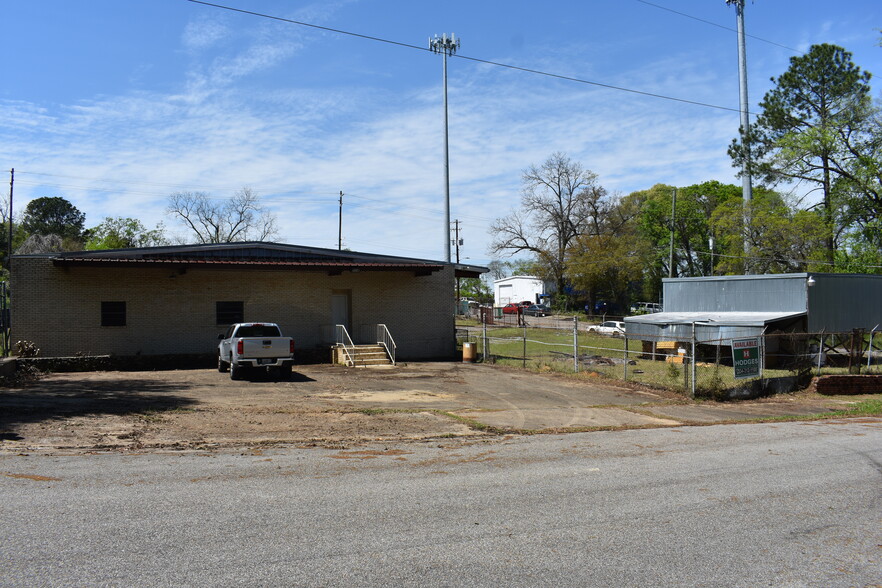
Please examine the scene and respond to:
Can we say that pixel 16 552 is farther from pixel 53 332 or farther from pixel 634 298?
pixel 634 298

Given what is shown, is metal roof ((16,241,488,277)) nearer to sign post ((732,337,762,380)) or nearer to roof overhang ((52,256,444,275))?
roof overhang ((52,256,444,275))

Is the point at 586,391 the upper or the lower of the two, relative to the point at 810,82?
lower

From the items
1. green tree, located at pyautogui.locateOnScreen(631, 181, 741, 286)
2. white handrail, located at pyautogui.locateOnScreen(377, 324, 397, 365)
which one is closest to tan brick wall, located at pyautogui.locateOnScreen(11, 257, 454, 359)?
white handrail, located at pyautogui.locateOnScreen(377, 324, 397, 365)

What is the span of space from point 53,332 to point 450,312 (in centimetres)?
1616

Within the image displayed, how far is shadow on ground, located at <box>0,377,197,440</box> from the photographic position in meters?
12.8

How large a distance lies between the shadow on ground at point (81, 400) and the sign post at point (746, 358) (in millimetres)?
13840

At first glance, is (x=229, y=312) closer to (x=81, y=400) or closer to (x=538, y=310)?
(x=81, y=400)

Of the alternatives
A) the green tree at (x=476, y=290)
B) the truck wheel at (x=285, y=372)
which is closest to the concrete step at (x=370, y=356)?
the truck wheel at (x=285, y=372)

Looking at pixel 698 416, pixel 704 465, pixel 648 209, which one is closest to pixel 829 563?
pixel 704 465

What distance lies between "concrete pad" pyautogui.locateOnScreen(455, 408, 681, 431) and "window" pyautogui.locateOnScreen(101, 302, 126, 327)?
1715 cm

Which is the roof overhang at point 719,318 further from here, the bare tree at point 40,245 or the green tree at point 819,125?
the bare tree at point 40,245

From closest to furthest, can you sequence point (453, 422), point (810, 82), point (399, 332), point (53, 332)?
1. point (453, 422)
2. point (53, 332)
3. point (399, 332)
4. point (810, 82)

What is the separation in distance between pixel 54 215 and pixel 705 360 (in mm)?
113279

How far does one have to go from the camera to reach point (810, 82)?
43.9m
